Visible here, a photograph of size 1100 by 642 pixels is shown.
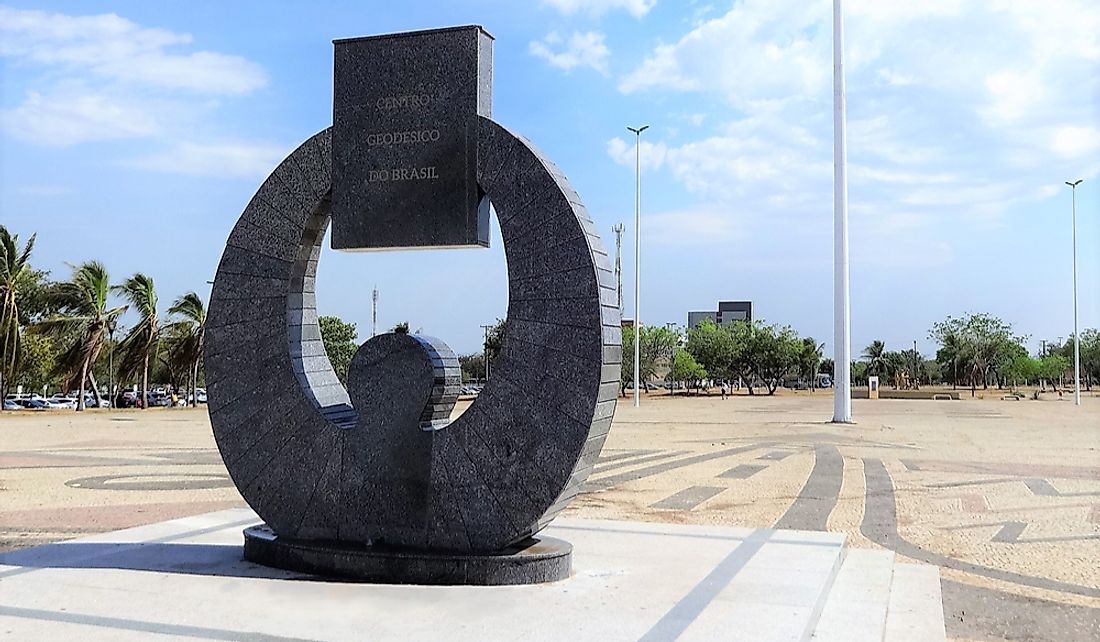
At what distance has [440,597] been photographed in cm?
672

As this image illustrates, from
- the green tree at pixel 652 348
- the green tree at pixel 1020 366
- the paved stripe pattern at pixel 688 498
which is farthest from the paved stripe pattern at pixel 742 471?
the green tree at pixel 1020 366

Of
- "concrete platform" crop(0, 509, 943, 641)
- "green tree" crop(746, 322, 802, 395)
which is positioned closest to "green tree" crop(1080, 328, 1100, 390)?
"green tree" crop(746, 322, 802, 395)

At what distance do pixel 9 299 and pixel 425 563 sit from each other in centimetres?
3439

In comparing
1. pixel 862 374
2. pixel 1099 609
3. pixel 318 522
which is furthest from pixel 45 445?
pixel 862 374

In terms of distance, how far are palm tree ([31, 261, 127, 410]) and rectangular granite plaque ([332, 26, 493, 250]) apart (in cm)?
3552

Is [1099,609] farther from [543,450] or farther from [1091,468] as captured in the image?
[1091,468]

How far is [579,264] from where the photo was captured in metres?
7.32

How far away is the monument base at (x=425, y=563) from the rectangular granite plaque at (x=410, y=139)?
93.8 inches

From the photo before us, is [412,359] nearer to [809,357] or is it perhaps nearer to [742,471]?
[742,471]

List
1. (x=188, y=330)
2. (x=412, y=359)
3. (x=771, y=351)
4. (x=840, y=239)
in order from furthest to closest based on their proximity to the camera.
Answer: (x=771, y=351) < (x=188, y=330) < (x=840, y=239) < (x=412, y=359)

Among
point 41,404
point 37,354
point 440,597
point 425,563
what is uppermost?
point 37,354

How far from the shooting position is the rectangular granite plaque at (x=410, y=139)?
787 cm

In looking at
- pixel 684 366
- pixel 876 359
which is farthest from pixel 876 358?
pixel 684 366

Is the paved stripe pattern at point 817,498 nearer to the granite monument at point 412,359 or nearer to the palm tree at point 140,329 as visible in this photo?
the granite monument at point 412,359
